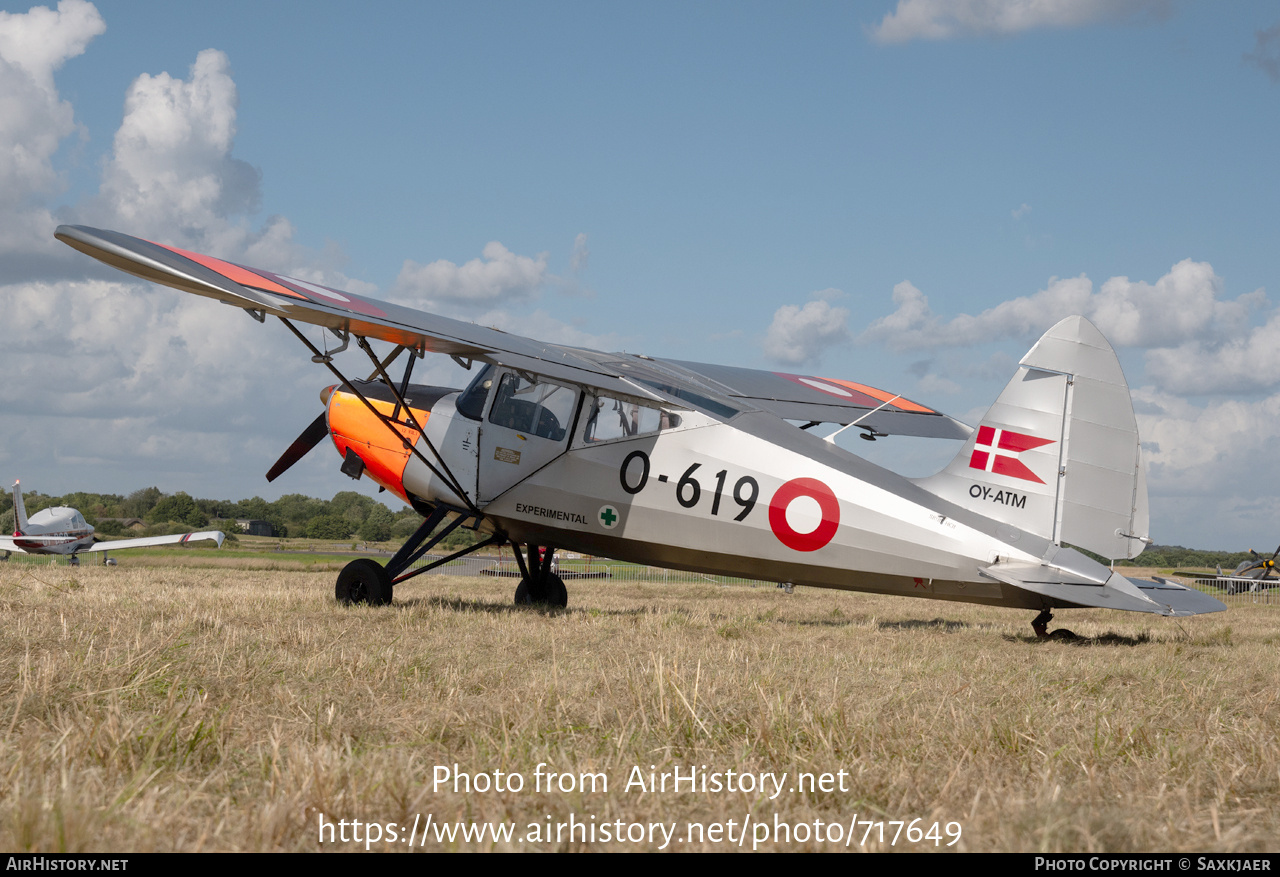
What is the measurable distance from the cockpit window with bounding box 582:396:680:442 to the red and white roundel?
1.29 metres

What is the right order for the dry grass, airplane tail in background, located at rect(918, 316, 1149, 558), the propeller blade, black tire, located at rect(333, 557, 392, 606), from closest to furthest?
the dry grass
airplane tail in background, located at rect(918, 316, 1149, 558)
black tire, located at rect(333, 557, 392, 606)
the propeller blade

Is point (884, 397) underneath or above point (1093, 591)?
above

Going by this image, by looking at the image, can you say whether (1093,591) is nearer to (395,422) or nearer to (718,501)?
(718,501)

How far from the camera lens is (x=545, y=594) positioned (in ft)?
36.1

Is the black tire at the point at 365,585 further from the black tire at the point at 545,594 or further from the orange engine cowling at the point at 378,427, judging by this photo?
the black tire at the point at 545,594

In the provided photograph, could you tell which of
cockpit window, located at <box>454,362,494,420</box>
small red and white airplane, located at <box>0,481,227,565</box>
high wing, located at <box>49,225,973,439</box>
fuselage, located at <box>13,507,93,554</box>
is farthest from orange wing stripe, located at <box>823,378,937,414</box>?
fuselage, located at <box>13,507,93,554</box>

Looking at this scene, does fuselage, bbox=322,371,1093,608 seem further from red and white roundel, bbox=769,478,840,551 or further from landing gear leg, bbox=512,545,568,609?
landing gear leg, bbox=512,545,568,609

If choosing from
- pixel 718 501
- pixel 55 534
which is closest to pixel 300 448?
pixel 718 501

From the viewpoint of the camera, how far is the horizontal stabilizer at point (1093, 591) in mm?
7398

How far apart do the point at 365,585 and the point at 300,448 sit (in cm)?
→ 396

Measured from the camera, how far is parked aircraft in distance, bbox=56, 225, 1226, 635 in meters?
7.93

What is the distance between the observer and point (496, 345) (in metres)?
9.30

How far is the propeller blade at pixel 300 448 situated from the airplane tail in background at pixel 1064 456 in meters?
8.20
